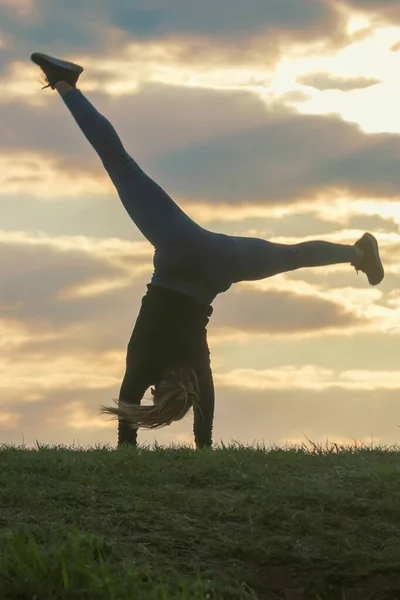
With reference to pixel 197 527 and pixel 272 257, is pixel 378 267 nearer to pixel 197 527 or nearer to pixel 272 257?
pixel 272 257

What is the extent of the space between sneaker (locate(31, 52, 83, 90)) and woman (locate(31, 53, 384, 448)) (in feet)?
0.20

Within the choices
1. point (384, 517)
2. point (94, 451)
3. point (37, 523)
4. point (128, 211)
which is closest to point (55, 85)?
point (128, 211)

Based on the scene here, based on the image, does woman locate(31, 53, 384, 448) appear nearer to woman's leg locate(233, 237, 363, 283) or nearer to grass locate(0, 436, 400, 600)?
woman's leg locate(233, 237, 363, 283)

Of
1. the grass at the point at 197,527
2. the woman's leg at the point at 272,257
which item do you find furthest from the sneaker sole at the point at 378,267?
the grass at the point at 197,527

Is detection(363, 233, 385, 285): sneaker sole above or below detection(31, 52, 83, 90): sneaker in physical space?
below

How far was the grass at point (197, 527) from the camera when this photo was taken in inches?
240

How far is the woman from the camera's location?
10.3 meters

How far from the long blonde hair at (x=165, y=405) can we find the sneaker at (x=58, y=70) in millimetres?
3574

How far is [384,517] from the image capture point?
26.5 ft

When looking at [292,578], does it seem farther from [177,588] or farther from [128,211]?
[128,211]

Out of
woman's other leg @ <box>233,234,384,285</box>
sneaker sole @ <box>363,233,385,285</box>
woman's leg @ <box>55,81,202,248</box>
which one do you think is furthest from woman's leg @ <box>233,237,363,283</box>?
sneaker sole @ <box>363,233,385,285</box>

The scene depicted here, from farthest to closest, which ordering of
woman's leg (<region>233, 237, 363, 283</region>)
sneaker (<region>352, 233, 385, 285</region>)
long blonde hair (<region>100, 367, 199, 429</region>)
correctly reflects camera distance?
sneaker (<region>352, 233, 385, 285</region>), woman's leg (<region>233, 237, 363, 283</region>), long blonde hair (<region>100, 367, 199, 429</region>)

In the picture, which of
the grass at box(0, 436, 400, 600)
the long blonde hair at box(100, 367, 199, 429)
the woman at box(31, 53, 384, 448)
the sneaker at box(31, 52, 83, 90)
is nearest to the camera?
the grass at box(0, 436, 400, 600)

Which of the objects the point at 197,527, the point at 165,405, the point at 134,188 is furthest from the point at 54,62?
the point at 197,527
